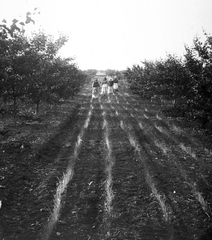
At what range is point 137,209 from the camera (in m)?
5.43

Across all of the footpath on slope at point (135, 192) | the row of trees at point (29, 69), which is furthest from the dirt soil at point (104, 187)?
the row of trees at point (29, 69)

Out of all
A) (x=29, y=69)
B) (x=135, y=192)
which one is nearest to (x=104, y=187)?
(x=135, y=192)

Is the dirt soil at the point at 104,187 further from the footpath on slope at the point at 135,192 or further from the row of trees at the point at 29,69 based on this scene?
the row of trees at the point at 29,69

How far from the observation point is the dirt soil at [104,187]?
15.5 feet

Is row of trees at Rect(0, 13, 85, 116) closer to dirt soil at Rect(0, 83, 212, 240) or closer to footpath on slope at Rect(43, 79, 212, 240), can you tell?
dirt soil at Rect(0, 83, 212, 240)

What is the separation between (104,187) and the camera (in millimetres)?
6398

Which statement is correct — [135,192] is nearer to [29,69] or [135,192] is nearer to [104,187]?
[104,187]

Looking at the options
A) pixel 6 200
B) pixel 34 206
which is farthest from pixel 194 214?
pixel 6 200

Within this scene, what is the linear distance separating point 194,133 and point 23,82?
961 centimetres

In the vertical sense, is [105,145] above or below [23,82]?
below

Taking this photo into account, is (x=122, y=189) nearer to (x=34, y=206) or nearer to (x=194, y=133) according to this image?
(x=34, y=206)

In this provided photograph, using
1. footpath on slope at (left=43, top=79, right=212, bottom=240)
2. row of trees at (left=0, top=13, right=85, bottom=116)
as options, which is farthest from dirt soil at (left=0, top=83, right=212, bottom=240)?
row of trees at (left=0, top=13, right=85, bottom=116)

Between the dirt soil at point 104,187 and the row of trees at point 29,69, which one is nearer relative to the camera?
the dirt soil at point 104,187

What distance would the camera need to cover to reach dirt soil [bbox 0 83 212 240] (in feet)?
15.5
